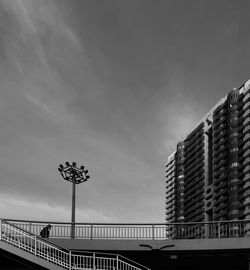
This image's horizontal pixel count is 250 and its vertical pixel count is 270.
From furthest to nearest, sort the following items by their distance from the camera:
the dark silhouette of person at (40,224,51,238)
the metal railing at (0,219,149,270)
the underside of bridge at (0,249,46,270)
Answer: the dark silhouette of person at (40,224,51,238) → the metal railing at (0,219,149,270) → the underside of bridge at (0,249,46,270)

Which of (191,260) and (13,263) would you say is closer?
(13,263)

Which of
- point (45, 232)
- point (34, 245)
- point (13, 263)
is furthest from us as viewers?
point (45, 232)

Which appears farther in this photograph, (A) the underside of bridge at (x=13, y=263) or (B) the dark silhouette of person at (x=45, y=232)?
(B) the dark silhouette of person at (x=45, y=232)

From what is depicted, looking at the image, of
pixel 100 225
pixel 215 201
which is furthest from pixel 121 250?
pixel 215 201

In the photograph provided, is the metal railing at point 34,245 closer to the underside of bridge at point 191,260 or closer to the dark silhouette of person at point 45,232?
the dark silhouette of person at point 45,232

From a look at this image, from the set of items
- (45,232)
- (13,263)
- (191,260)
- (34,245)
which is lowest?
(13,263)

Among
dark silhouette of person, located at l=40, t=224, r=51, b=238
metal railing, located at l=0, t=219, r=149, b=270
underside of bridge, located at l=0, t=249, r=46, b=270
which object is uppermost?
dark silhouette of person, located at l=40, t=224, r=51, b=238

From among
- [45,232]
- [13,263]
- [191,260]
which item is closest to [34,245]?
[13,263]

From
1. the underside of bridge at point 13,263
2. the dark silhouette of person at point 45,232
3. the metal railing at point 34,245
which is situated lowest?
the underside of bridge at point 13,263

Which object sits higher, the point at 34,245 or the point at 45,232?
the point at 45,232

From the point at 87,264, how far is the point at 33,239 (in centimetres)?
343

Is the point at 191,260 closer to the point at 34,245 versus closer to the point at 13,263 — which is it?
the point at 34,245

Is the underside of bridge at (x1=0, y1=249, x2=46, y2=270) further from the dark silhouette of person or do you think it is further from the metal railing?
the dark silhouette of person

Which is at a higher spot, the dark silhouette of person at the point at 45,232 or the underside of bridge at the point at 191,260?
the dark silhouette of person at the point at 45,232
